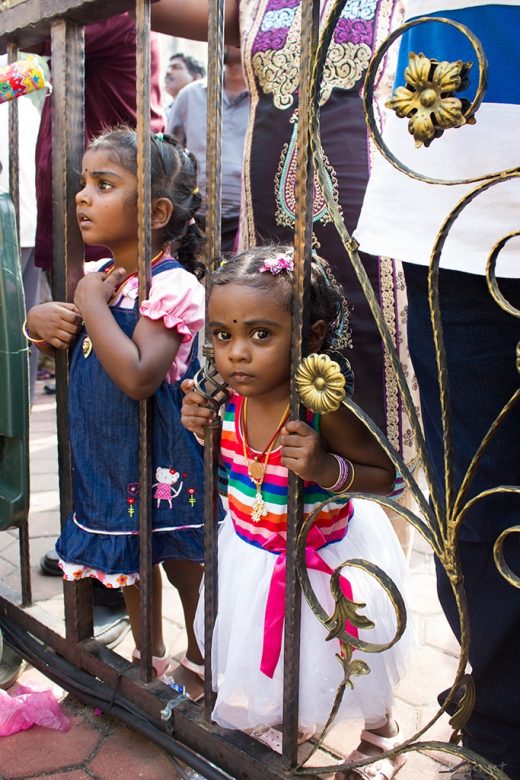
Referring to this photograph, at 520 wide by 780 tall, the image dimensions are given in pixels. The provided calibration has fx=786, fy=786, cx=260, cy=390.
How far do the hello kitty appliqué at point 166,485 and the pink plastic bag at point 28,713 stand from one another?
0.55 m

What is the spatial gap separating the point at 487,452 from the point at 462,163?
0.50m

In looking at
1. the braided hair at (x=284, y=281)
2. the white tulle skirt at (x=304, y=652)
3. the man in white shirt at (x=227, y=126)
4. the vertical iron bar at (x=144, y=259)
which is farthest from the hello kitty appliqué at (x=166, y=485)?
the man in white shirt at (x=227, y=126)

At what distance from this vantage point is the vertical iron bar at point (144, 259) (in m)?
1.48

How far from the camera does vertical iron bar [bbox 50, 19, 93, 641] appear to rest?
1724 millimetres

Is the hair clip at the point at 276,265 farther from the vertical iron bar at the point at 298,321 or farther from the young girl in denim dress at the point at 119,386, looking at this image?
the young girl in denim dress at the point at 119,386

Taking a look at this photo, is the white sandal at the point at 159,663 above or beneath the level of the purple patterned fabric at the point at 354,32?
beneath

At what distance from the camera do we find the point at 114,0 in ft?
5.18

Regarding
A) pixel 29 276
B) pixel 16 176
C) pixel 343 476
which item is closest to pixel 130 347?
pixel 343 476

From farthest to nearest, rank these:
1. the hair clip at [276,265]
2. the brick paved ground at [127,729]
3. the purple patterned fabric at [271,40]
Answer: the purple patterned fabric at [271,40] < the brick paved ground at [127,729] < the hair clip at [276,265]

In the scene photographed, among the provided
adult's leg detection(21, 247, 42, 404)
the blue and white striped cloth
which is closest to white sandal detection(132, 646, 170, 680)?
the blue and white striped cloth

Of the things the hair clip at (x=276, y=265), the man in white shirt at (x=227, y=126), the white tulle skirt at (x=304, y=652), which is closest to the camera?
the hair clip at (x=276, y=265)

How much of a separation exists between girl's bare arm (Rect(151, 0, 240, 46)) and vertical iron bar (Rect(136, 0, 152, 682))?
56 cm

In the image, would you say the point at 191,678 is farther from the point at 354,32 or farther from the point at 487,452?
the point at 354,32

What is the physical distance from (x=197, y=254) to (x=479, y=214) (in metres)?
0.99
